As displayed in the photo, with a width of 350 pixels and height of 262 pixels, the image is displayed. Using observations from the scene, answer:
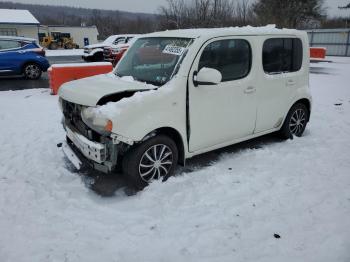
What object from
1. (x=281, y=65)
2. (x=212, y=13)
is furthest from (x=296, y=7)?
(x=281, y=65)

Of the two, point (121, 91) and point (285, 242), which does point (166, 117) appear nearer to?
point (121, 91)

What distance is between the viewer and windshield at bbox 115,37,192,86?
439 cm

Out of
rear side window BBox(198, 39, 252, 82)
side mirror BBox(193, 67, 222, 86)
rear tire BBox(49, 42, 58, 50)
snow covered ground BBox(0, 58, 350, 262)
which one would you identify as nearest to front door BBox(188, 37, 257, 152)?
rear side window BBox(198, 39, 252, 82)

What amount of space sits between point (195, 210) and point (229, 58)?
219cm

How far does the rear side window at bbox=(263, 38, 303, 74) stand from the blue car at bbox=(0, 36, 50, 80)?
34.8 feet

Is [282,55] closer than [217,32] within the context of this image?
No

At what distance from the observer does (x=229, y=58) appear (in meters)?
4.74

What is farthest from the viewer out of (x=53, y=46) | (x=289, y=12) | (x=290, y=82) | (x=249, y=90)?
(x=53, y=46)

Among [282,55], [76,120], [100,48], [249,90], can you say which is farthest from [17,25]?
[249,90]

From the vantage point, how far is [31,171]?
475 centimetres

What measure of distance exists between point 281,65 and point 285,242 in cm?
316

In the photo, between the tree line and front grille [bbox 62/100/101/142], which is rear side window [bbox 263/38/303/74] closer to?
front grille [bbox 62/100/101/142]

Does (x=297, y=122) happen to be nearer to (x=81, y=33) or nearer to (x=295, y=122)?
(x=295, y=122)

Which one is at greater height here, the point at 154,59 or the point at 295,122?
the point at 154,59
